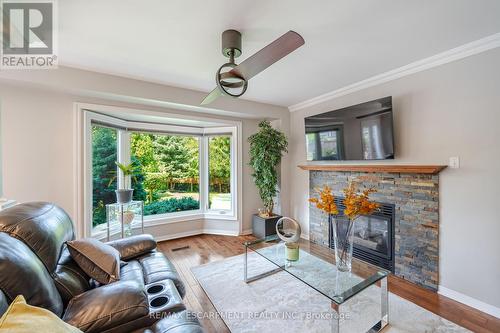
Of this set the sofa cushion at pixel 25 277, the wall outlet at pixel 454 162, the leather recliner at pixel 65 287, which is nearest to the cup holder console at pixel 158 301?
the leather recliner at pixel 65 287

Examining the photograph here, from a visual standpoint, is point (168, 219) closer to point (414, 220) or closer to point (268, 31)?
point (268, 31)

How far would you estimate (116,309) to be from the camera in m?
1.10

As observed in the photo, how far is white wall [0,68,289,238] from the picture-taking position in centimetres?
235

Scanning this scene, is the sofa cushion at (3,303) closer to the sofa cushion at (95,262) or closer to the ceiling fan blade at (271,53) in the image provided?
the sofa cushion at (95,262)

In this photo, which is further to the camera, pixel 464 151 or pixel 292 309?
pixel 464 151

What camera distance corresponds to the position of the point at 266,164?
12.1 ft

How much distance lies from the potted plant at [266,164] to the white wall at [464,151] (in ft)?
5.96

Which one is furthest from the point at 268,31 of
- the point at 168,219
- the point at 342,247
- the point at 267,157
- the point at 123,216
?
the point at 168,219

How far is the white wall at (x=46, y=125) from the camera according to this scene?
7.70ft

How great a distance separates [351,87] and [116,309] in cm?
345

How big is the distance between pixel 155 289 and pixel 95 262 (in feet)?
1.51

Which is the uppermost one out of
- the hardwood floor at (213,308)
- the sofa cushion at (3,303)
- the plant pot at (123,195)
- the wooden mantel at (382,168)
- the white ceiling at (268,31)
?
the white ceiling at (268,31)

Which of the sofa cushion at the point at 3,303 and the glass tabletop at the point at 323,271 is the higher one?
the sofa cushion at the point at 3,303

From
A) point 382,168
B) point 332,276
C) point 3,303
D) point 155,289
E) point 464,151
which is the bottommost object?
point 332,276
